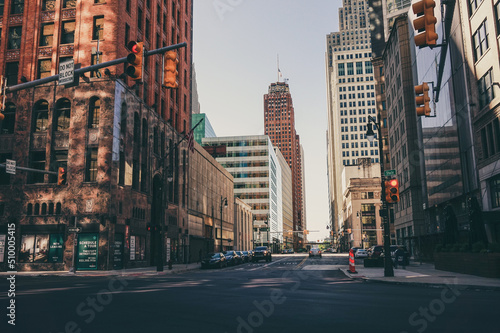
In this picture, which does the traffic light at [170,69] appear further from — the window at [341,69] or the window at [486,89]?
the window at [341,69]

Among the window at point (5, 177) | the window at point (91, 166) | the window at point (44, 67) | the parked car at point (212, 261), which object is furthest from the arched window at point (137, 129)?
the parked car at point (212, 261)

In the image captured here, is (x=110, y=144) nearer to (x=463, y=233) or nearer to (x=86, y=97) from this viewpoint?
(x=86, y=97)

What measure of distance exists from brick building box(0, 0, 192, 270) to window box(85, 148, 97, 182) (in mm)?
86

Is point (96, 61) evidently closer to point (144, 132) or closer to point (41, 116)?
point (41, 116)

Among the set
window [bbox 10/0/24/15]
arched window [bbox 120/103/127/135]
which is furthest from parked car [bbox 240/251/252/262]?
window [bbox 10/0/24/15]

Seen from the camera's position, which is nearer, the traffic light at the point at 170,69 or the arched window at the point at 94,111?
the traffic light at the point at 170,69

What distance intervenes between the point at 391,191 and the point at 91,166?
25.9 metres

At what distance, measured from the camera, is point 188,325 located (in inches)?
A: 357

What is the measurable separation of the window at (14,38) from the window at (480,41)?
1608 inches

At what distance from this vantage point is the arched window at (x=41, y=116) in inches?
1511

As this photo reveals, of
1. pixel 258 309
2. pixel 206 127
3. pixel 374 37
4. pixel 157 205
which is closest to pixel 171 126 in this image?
pixel 157 205

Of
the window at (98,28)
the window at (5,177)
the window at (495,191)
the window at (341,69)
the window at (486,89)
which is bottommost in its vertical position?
the window at (495,191)

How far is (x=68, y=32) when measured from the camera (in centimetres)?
4022

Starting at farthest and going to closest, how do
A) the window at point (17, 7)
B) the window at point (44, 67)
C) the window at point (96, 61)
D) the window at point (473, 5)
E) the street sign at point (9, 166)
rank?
the window at point (17, 7) < the window at point (44, 67) < the window at point (96, 61) < the window at point (473, 5) < the street sign at point (9, 166)
